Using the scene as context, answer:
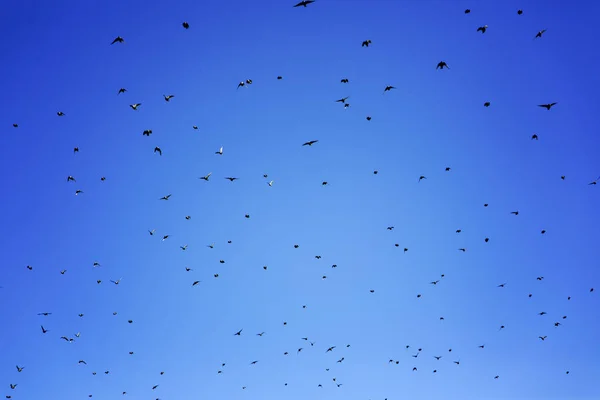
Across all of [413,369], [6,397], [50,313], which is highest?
[50,313]

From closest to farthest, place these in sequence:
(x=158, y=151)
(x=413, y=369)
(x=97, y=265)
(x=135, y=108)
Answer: (x=135, y=108)
(x=158, y=151)
(x=97, y=265)
(x=413, y=369)

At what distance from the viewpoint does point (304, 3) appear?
1906cm

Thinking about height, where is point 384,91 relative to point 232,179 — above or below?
above

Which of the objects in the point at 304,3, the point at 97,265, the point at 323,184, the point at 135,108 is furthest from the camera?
the point at 97,265

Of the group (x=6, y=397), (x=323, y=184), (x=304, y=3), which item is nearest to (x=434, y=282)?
(x=323, y=184)

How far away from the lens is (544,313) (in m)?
30.4

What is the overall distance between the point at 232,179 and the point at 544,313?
27506mm

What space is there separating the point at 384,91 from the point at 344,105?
9.02 feet

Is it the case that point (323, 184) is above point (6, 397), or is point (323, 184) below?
above

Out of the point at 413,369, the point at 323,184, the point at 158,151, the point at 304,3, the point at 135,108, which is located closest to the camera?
the point at 304,3

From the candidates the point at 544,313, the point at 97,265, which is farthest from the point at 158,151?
the point at 544,313

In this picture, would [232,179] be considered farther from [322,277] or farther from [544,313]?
[544,313]

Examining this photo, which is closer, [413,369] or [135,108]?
[135,108]

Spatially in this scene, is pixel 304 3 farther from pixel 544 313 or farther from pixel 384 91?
pixel 544 313
